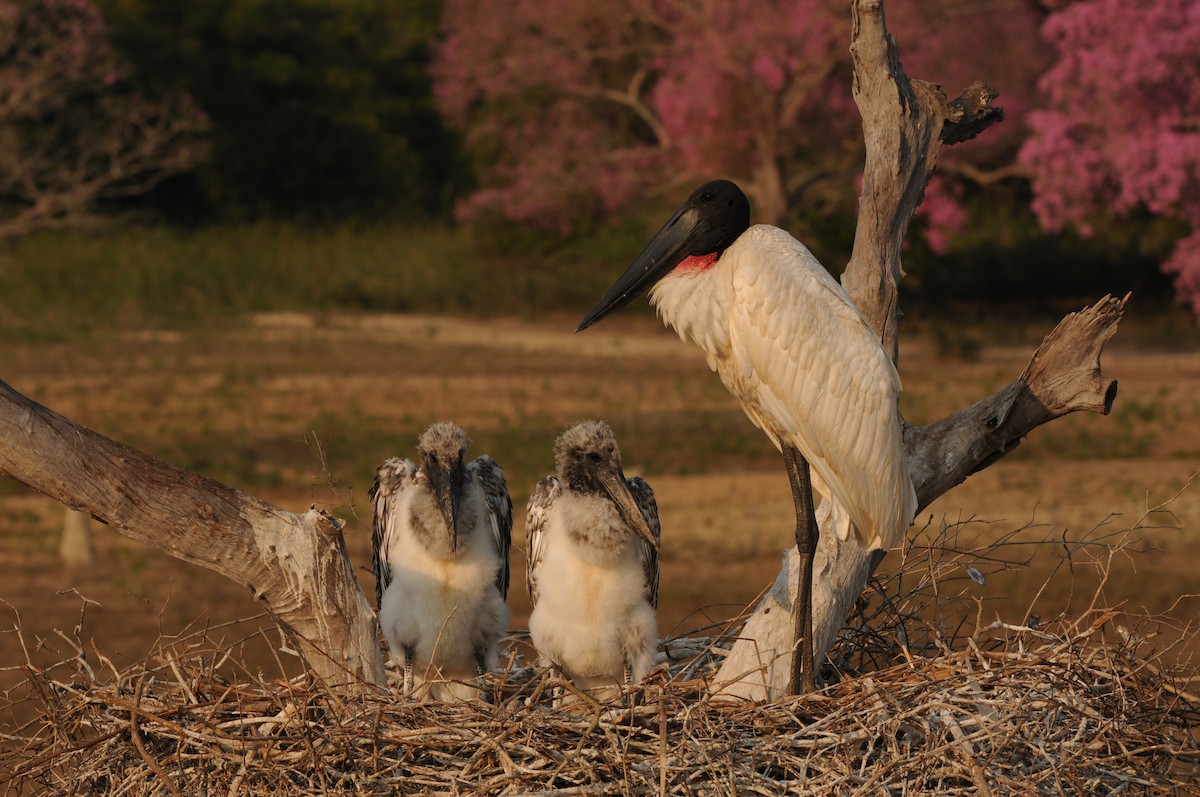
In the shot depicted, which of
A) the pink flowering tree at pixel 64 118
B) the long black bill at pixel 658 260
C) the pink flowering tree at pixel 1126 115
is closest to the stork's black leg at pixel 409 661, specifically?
the long black bill at pixel 658 260

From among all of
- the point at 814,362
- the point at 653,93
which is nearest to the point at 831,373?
the point at 814,362

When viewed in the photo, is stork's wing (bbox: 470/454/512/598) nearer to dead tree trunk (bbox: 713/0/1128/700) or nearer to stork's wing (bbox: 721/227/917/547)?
dead tree trunk (bbox: 713/0/1128/700)

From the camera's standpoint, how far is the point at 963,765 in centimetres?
388

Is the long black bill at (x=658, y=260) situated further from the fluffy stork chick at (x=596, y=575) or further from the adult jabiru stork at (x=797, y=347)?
the fluffy stork chick at (x=596, y=575)

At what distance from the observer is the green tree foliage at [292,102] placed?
29906 millimetres

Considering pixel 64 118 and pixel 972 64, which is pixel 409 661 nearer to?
pixel 972 64

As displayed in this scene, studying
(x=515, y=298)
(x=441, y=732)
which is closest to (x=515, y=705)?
(x=441, y=732)

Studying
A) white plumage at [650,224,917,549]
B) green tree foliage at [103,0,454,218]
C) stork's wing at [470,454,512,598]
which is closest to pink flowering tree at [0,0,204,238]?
green tree foliage at [103,0,454,218]

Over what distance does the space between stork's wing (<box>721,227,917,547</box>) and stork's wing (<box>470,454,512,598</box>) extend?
3.65 feet

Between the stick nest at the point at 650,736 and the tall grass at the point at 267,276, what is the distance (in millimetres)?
16487

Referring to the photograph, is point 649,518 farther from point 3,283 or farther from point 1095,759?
point 3,283

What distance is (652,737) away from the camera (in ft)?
13.6

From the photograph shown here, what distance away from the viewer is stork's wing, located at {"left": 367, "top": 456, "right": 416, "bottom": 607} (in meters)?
5.34

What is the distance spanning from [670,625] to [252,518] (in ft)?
17.6
